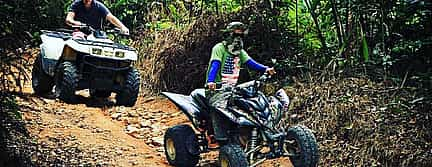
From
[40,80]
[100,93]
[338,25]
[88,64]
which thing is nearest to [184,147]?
[338,25]

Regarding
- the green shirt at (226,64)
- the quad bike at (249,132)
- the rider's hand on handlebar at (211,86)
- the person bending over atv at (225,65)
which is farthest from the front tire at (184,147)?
the rider's hand on handlebar at (211,86)

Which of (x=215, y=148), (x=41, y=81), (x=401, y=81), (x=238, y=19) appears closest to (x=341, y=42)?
(x=401, y=81)

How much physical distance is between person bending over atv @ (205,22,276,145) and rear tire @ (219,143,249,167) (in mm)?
293

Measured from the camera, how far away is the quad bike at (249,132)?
19.3 feet

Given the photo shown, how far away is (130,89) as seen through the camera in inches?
364

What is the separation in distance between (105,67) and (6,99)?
16.4 feet

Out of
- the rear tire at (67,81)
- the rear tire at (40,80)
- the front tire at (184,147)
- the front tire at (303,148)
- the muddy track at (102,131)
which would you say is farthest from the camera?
the rear tire at (40,80)

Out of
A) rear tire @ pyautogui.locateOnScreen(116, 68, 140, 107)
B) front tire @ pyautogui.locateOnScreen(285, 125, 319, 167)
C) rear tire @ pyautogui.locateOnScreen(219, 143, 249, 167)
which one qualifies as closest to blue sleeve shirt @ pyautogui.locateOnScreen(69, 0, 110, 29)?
rear tire @ pyautogui.locateOnScreen(116, 68, 140, 107)

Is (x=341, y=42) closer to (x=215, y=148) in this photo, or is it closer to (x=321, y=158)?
(x=321, y=158)

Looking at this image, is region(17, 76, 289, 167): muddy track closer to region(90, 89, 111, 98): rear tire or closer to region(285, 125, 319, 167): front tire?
region(90, 89, 111, 98): rear tire

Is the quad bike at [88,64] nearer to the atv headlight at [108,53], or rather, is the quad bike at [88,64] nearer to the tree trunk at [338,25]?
the atv headlight at [108,53]

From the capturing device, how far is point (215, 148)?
6.56m

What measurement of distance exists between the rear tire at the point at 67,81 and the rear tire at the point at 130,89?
65 cm

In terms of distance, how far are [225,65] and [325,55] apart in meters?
2.12
